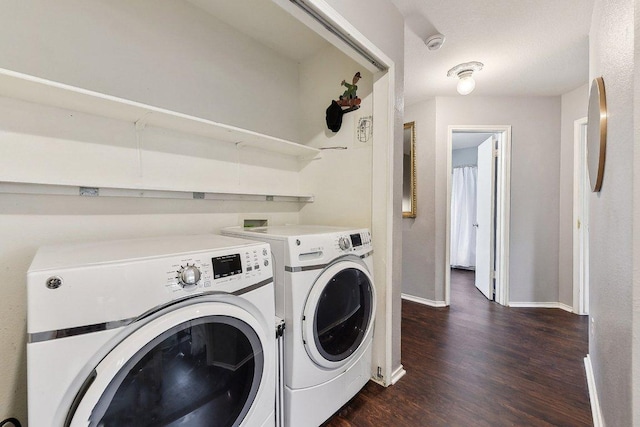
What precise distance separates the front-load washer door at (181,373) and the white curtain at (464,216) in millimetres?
4840

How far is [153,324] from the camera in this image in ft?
2.31

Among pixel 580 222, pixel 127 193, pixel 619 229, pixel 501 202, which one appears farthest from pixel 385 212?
pixel 580 222

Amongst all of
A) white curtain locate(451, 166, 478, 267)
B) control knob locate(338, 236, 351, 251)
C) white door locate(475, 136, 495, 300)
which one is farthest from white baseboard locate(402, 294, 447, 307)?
white curtain locate(451, 166, 478, 267)

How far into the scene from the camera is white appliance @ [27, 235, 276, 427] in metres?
0.58

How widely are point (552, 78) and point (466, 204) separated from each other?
2.74 meters

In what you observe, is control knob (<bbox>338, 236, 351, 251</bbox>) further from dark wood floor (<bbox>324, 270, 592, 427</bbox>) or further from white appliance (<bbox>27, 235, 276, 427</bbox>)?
dark wood floor (<bbox>324, 270, 592, 427</bbox>)

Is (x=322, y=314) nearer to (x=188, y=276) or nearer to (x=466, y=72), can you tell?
(x=188, y=276)

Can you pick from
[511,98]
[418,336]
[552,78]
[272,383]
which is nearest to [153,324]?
[272,383]

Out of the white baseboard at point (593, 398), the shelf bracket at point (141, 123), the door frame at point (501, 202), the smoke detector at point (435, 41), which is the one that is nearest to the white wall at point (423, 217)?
the door frame at point (501, 202)

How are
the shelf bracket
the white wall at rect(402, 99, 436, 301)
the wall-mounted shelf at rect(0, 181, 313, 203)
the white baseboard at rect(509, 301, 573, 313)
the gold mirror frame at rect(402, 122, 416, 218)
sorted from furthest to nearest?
the gold mirror frame at rect(402, 122, 416, 218) < the white wall at rect(402, 99, 436, 301) < the white baseboard at rect(509, 301, 573, 313) < the shelf bracket < the wall-mounted shelf at rect(0, 181, 313, 203)

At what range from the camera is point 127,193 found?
128 cm

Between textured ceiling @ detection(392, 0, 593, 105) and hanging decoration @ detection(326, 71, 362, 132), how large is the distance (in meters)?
0.54

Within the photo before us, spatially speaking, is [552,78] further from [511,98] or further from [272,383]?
[272,383]

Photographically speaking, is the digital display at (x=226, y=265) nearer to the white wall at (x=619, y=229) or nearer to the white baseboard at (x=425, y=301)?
the white wall at (x=619, y=229)
